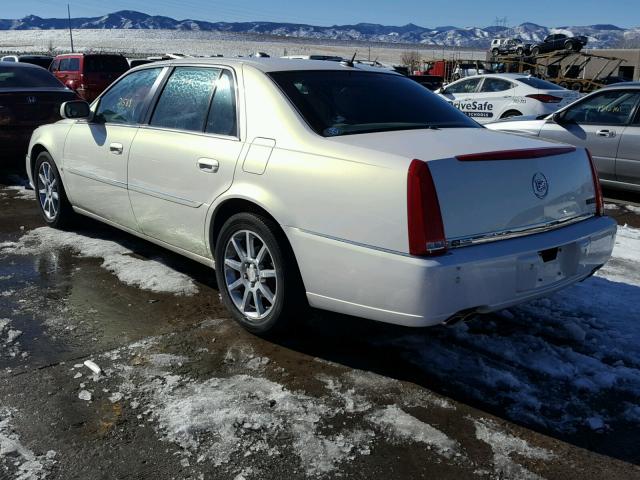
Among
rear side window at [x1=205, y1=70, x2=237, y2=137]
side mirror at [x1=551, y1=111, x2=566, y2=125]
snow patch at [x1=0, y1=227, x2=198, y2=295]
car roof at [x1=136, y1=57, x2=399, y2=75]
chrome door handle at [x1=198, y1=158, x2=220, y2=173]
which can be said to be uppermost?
car roof at [x1=136, y1=57, x2=399, y2=75]

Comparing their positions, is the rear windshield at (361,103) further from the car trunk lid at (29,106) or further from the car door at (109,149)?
the car trunk lid at (29,106)

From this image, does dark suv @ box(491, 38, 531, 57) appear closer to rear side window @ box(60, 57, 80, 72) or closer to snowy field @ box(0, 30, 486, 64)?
rear side window @ box(60, 57, 80, 72)

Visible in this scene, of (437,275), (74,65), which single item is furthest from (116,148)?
(74,65)

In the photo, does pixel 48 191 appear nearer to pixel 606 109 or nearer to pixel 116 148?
pixel 116 148

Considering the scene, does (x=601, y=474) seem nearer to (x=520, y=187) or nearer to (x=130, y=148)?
(x=520, y=187)

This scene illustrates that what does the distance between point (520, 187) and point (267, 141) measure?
1396mm

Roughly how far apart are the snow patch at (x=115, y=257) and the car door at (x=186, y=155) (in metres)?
0.37

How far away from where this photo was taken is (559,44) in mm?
33281

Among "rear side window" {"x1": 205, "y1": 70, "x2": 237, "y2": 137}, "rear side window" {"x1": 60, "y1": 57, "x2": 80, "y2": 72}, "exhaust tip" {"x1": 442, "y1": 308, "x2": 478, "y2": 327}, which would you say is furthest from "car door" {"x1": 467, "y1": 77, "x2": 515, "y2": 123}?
"exhaust tip" {"x1": 442, "y1": 308, "x2": 478, "y2": 327}

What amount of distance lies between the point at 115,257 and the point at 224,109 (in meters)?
1.99

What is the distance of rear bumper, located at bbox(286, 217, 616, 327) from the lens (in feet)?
9.55

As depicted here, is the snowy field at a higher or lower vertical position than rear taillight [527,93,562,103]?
higher

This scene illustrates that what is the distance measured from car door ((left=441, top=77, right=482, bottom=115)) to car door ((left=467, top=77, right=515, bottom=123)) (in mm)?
168

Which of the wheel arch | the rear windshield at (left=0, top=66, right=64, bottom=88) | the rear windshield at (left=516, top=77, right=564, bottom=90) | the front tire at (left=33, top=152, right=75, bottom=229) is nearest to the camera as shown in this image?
the wheel arch
